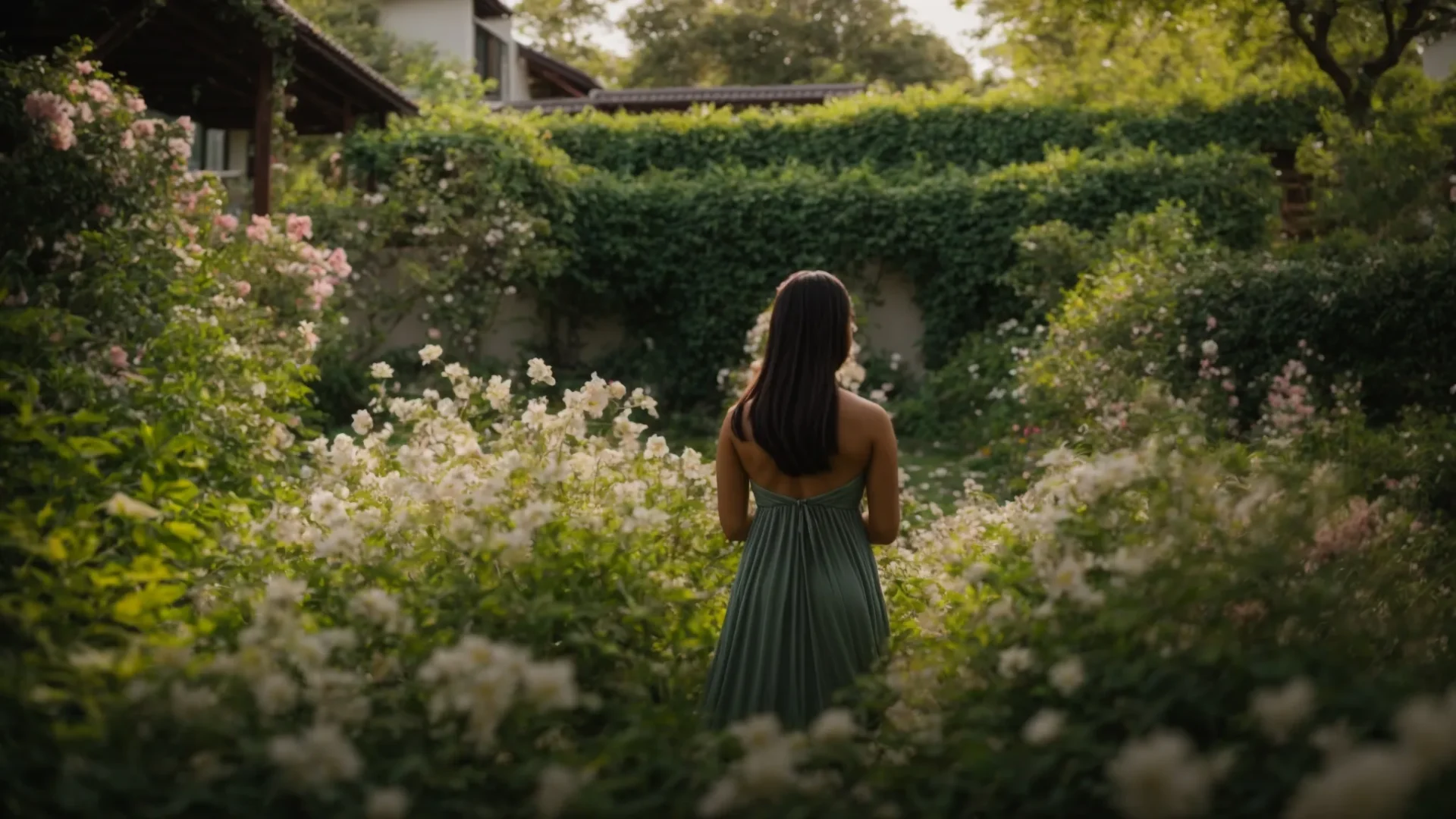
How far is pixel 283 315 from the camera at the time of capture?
958cm

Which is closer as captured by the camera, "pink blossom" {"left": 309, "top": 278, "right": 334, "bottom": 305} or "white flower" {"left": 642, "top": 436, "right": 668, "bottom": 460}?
"white flower" {"left": 642, "top": 436, "right": 668, "bottom": 460}

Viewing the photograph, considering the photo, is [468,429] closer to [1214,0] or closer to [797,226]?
[797,226]

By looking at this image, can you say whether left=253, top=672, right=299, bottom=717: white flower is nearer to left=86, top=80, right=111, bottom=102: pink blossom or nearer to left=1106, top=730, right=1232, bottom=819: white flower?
left=1106, top=730, right=1232, bottom=819: white flower

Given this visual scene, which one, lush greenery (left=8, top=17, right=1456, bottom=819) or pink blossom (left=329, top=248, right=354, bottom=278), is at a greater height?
pink blossom (left=329, top=248, right=354, bottom=278)

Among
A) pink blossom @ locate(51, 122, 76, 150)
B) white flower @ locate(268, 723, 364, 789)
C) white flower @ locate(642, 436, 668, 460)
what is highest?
pink blossom @ locate(51, 122, 76, 150)

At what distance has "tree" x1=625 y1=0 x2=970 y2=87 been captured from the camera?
1404 inches

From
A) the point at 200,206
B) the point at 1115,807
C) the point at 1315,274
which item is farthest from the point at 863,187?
the point at 1115,807

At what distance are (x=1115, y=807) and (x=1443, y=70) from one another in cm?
2016

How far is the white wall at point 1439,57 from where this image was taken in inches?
758

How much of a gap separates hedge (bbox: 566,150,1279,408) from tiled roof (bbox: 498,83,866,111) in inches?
440

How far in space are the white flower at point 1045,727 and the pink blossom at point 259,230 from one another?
8.10 m

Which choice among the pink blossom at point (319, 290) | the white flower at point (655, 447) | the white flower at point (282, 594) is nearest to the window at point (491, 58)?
the pink blossom at point (319, 290)

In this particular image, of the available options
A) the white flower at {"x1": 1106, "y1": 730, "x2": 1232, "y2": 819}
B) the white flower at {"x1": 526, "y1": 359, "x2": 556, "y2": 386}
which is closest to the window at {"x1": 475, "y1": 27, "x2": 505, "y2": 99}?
the white flower at {"x1": 526, "y1": 359, "x2": 556, "y2": 386}

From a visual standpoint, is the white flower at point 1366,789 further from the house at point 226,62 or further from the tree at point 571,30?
the tree at point 571,30
